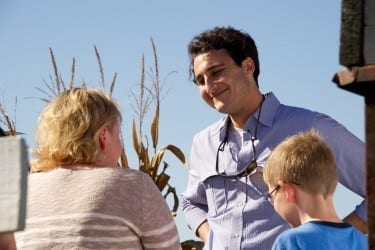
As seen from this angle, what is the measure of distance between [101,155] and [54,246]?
1.06 ft

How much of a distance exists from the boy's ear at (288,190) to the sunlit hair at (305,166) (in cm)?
1

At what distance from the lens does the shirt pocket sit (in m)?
3.86

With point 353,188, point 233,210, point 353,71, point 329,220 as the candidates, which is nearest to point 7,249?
point 353,71

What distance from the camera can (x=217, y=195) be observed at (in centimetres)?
390

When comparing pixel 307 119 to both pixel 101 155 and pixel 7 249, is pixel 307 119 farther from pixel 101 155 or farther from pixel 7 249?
pixel 7 249

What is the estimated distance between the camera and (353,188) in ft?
12.3

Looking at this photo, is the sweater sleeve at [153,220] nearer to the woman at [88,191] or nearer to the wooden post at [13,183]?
the woman at [88,191]

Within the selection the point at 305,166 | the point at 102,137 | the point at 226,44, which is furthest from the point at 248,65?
the point at 102,137

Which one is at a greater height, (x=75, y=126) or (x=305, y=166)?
(x=75, y=126)

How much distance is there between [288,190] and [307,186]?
69mm

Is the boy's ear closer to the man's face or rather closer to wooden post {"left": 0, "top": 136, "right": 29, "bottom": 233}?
the man's face

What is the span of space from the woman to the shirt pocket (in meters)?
0.99

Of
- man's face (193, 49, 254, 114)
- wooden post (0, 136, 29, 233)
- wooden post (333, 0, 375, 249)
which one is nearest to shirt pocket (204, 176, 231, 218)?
man's face (193, 49, 254, 114)

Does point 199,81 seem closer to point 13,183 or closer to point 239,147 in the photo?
point 239,147
